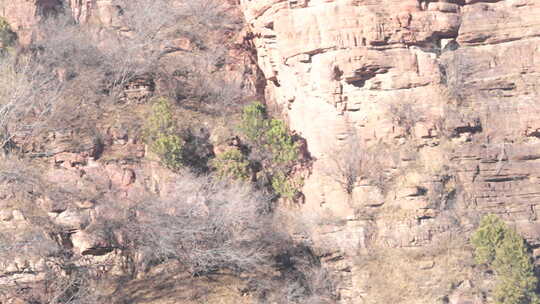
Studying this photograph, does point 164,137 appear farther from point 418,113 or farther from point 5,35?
point 5,35

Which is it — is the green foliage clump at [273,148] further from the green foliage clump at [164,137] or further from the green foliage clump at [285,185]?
the green foliage clump at [164,137]

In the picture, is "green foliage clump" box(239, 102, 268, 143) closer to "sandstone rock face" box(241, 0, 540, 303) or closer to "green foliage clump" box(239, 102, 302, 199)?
"green foliage clump" box(239, 102, 302, 199)

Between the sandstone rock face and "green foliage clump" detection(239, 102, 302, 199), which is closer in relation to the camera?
the sandstone rock face

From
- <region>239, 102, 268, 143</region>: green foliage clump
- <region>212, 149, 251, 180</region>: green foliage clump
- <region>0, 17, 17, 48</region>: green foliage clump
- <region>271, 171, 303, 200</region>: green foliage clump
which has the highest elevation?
<region>0, 17, 17, 48</region>: green foliage clump

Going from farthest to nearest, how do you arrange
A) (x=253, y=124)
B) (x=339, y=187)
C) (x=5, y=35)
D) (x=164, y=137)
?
(x=5, y=35) → (x=253, y=124) → (x=164, y=137) → (x=339, y=187)

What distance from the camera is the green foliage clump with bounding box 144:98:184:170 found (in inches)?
690

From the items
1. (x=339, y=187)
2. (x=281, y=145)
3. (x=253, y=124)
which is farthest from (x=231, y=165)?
(x=339, y=187)

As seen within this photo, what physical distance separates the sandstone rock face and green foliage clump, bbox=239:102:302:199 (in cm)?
71

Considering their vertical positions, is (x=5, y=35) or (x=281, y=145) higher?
(x=5, y=35)

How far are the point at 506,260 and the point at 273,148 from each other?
749 cm

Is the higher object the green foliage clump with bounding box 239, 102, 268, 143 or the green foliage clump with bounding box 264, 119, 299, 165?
the green foliage clump with bounding box 239, 102, 268, 143

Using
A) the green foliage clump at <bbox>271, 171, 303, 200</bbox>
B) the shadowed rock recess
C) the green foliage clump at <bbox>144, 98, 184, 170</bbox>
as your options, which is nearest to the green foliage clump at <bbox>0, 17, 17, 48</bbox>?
the shadowed rock recess

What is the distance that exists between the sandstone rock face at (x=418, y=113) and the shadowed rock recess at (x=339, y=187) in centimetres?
4

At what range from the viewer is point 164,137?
17.6 meters
